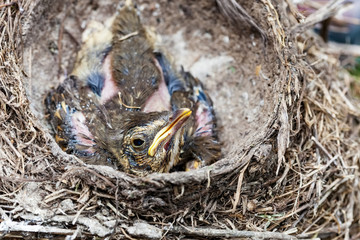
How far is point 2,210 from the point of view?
9.52ft

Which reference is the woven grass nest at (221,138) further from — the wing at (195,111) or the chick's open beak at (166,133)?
the chick's open beak at (166,133)

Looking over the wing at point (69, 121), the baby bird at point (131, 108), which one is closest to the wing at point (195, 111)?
the baby bird at point (131, 108)

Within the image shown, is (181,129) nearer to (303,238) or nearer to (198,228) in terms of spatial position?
(198,228)

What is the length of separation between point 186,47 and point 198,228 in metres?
1.90

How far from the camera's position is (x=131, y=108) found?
3457 mm

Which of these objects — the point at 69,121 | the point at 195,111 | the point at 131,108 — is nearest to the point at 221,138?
the point at 195,111

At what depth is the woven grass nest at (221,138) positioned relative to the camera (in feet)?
9.61

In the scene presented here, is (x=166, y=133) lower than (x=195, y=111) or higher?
higher

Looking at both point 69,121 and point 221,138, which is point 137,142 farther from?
point 221,138

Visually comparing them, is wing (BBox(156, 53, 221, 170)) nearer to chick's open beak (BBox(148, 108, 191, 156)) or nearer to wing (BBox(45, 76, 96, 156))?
chick's open beak (BBox(148, 108, 191, 156))

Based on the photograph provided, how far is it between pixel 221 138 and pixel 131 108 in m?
0.82

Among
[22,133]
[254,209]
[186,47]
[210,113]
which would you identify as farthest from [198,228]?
[186,47]

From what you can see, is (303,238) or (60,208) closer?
(60,208)

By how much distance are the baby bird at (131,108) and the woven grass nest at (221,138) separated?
0.22 metres
